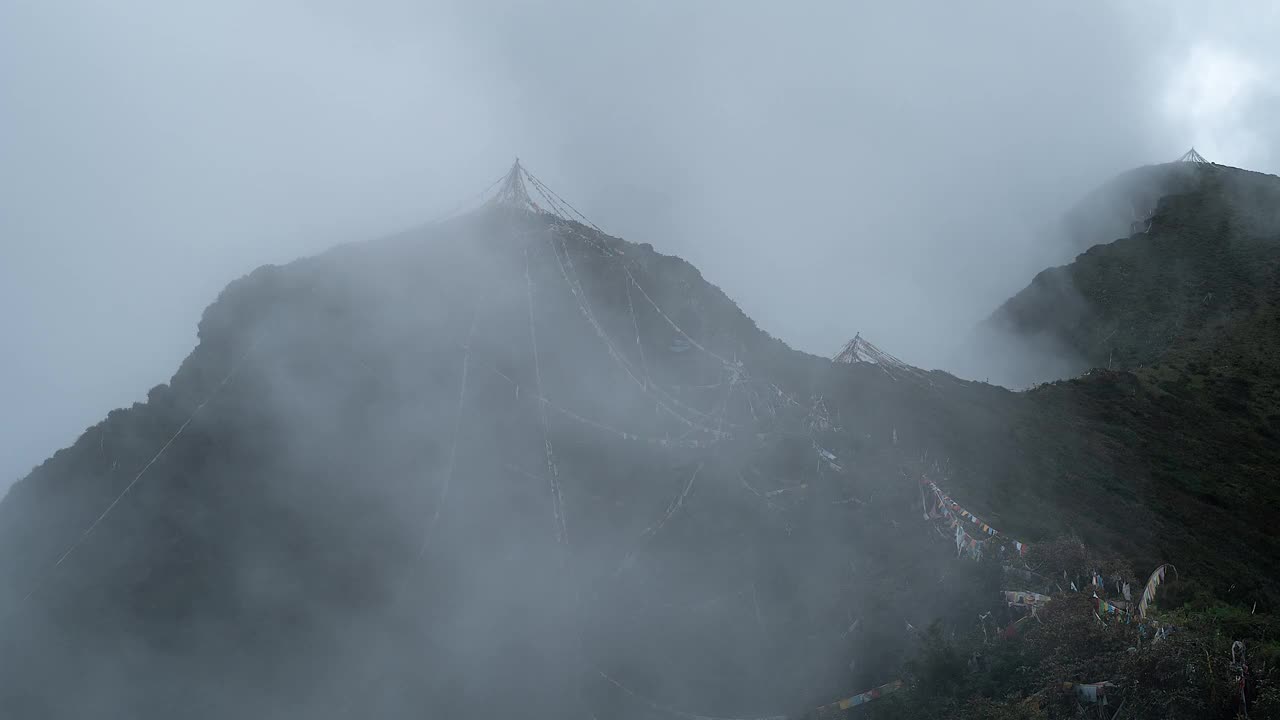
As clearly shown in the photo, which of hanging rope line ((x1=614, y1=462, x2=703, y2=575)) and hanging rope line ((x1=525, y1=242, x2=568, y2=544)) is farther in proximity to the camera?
hanging rope line ((x1=525, y1=242, x2=568, y2=544))

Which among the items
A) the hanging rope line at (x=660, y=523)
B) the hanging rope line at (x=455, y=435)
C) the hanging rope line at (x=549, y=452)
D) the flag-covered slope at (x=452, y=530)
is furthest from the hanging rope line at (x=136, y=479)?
the hanging rope line at (x=660, y=523)

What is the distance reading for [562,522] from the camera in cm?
1905

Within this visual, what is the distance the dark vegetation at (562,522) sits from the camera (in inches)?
659

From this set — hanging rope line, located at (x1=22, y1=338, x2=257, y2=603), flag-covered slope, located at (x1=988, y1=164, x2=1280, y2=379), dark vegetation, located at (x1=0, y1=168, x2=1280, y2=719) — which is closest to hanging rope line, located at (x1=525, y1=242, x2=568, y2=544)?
dark vegetation, located at (x1=0, y1=168, x2=1280, y2=719)

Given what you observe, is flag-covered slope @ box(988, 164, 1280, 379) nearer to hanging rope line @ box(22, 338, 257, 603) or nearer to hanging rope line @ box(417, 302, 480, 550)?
hanging rope line @ box(417, 302, 480, 550)

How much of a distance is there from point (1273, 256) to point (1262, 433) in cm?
1393

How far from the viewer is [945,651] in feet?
47.5

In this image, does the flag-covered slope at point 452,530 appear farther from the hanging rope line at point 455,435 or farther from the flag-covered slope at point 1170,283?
the flag-covered slope at point 1170,283

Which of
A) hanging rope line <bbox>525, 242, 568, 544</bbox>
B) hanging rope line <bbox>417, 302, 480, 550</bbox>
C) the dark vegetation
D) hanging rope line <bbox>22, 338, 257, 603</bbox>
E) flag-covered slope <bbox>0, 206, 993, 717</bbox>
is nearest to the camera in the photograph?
the dark vegetation

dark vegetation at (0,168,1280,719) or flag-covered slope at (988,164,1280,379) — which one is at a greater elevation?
flag-covered slope at (988,164,1280,379)

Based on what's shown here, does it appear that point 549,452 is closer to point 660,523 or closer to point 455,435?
point 455,435

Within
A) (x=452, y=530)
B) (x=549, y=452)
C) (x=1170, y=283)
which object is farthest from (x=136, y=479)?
(x=1170, y=283)

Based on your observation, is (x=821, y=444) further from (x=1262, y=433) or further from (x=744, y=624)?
(x=1262, y=433)

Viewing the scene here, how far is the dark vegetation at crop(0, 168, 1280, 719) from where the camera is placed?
16734 millimetres
